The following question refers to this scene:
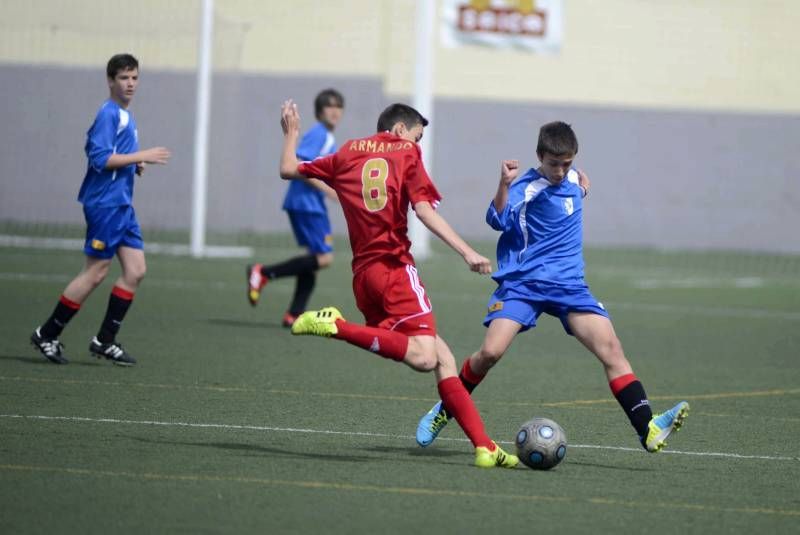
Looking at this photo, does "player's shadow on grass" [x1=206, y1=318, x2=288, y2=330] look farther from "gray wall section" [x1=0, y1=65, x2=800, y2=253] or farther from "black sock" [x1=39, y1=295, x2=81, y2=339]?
"gray wall section" [x1=0, y1=65, x2=800, y2=253]

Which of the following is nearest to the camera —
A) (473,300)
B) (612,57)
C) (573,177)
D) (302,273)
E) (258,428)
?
(573,177)

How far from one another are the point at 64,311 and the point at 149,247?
39.9 feet

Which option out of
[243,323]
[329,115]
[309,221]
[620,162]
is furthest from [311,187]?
[620,162]

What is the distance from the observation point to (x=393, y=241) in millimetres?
7582

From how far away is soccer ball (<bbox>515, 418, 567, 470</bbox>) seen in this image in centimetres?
718

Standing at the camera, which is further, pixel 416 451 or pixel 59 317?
pixel 59 317

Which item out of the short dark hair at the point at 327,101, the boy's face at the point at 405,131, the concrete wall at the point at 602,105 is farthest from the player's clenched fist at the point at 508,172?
the concrete wall at the point at 602,105

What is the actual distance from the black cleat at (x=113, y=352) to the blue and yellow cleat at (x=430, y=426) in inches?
142

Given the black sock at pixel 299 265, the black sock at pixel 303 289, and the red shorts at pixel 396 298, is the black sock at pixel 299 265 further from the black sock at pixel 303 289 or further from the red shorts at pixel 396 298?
the red shorts at pixel 396 298

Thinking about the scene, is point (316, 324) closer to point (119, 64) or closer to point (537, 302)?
point (537, 302)

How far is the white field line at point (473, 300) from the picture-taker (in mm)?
17031

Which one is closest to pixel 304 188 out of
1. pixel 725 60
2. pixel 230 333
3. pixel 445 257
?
pixel 230 333

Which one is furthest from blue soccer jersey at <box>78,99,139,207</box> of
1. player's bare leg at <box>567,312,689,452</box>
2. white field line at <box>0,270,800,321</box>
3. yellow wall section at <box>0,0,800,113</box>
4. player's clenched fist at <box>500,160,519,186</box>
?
yellow wall section at <box>0,0,800,113</box>

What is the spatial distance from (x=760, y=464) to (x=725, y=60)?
68.3ft
